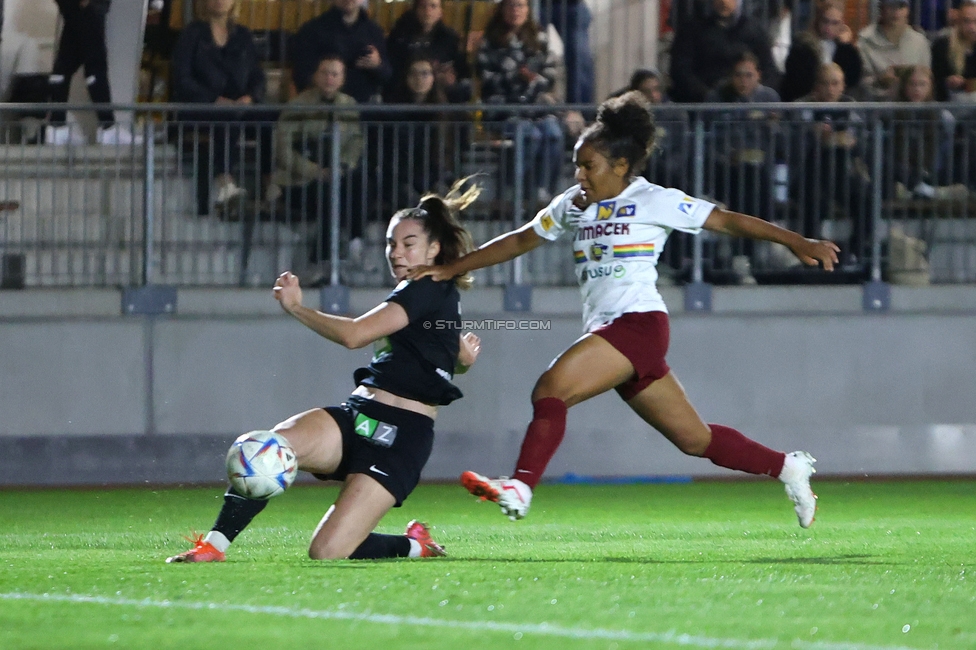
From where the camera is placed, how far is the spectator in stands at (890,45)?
12898 mm

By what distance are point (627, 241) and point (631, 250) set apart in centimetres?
4

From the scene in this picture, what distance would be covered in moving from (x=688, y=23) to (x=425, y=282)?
621 centimetres

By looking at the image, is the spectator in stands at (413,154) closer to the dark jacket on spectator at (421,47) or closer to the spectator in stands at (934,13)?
the dark jacket on spectator at (421,47)

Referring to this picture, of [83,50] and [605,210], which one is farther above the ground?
[83,50]

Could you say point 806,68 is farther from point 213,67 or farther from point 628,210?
point 628,210

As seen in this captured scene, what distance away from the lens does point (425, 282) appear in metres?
7.12

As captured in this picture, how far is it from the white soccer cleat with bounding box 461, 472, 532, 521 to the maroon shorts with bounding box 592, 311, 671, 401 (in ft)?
2.75

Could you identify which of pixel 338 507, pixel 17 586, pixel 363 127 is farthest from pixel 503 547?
pixel 363 127

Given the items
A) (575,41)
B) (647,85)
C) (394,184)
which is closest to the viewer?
(394,184)

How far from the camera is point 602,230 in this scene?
7.11 meters

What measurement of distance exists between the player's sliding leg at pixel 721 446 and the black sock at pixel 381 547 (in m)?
1.16

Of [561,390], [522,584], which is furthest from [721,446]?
[522,584]

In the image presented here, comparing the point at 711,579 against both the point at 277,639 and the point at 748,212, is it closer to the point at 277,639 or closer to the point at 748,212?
the point at 277,639

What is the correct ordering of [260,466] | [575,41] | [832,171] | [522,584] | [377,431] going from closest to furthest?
[522,584]
[260,466]
[377,431]
[832,171]
[575,41]
